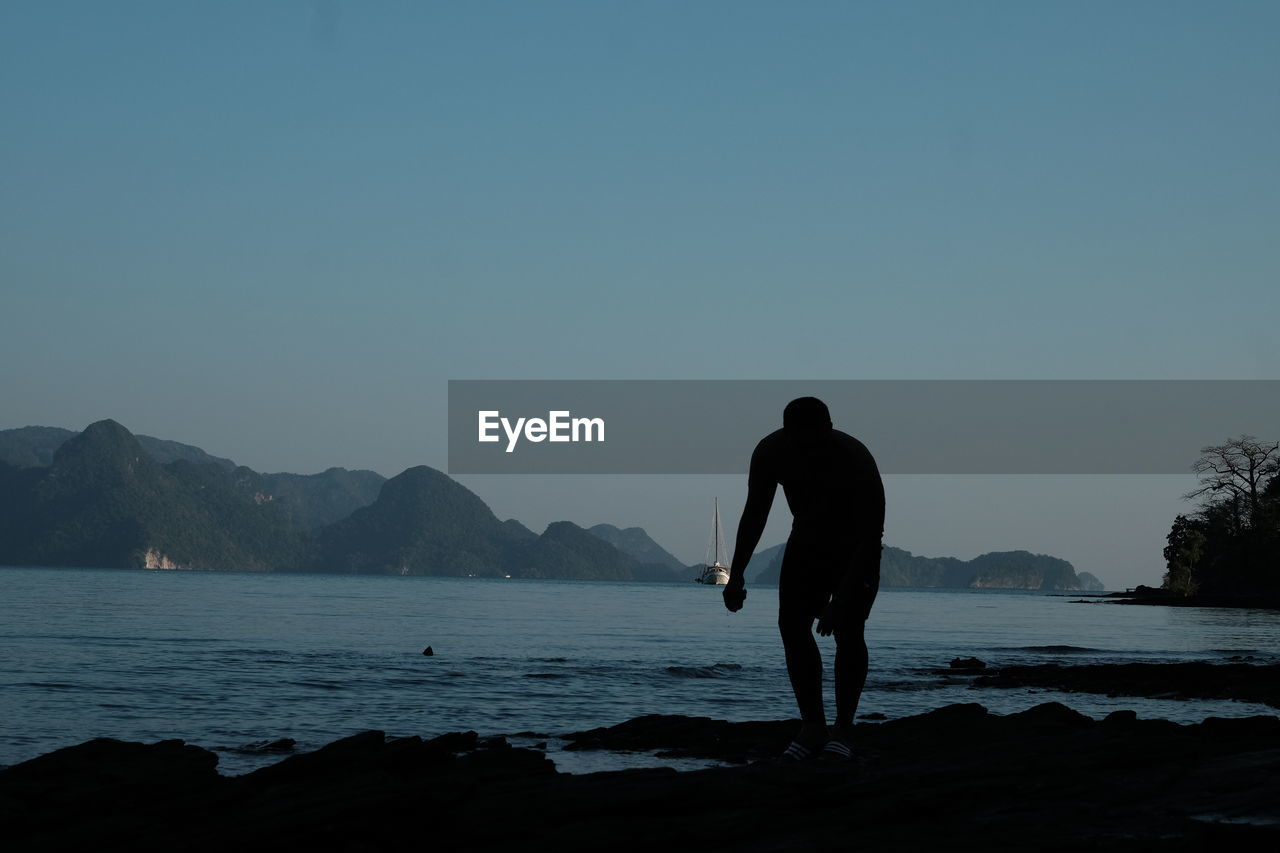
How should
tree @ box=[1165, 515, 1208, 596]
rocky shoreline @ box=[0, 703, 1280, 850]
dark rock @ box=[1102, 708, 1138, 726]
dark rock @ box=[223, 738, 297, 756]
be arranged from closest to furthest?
rocky shoreline @ box=[0, 703, 1280, 850]
dark rock @ box=[1102, 708, 1138, 726]
dark rock @ box=[223, 738, 297, 756]
tree @ box=[1165, 515, 1208, 596]

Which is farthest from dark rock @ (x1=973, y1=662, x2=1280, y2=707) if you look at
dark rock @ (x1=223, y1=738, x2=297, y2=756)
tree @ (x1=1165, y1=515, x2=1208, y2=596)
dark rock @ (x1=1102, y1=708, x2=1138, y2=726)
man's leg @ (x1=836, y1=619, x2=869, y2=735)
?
tree @ (x1=1165, y1=515, x2=1208, y2=596)

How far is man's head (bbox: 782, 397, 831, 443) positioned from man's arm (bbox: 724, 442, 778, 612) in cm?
26

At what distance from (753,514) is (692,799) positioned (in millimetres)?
2119

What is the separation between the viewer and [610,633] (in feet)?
157

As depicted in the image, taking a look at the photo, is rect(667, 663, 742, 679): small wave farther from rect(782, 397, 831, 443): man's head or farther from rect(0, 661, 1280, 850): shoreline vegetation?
rect(782, 397, 831, 443): man's head

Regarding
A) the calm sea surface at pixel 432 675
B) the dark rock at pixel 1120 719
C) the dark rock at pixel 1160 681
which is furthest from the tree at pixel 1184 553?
the dark rock at pixel 1120 719

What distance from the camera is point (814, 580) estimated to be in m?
7.86

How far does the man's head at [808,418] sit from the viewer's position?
7.64 metres

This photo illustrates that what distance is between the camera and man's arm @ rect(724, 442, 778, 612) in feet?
25.6

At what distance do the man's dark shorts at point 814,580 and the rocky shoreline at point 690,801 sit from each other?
2.95ft

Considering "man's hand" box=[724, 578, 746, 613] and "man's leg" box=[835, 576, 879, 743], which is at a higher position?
"man's hand" box=[724, 578, 746, 613]

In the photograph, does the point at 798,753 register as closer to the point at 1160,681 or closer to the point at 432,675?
the point at 1160,681

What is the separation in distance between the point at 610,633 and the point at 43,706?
30730 millimetres

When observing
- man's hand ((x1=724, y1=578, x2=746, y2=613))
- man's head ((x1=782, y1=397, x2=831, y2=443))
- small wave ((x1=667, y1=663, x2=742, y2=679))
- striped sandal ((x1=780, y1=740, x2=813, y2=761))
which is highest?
man's head ((x1=782, y1=397, x2=831, y2=443))
